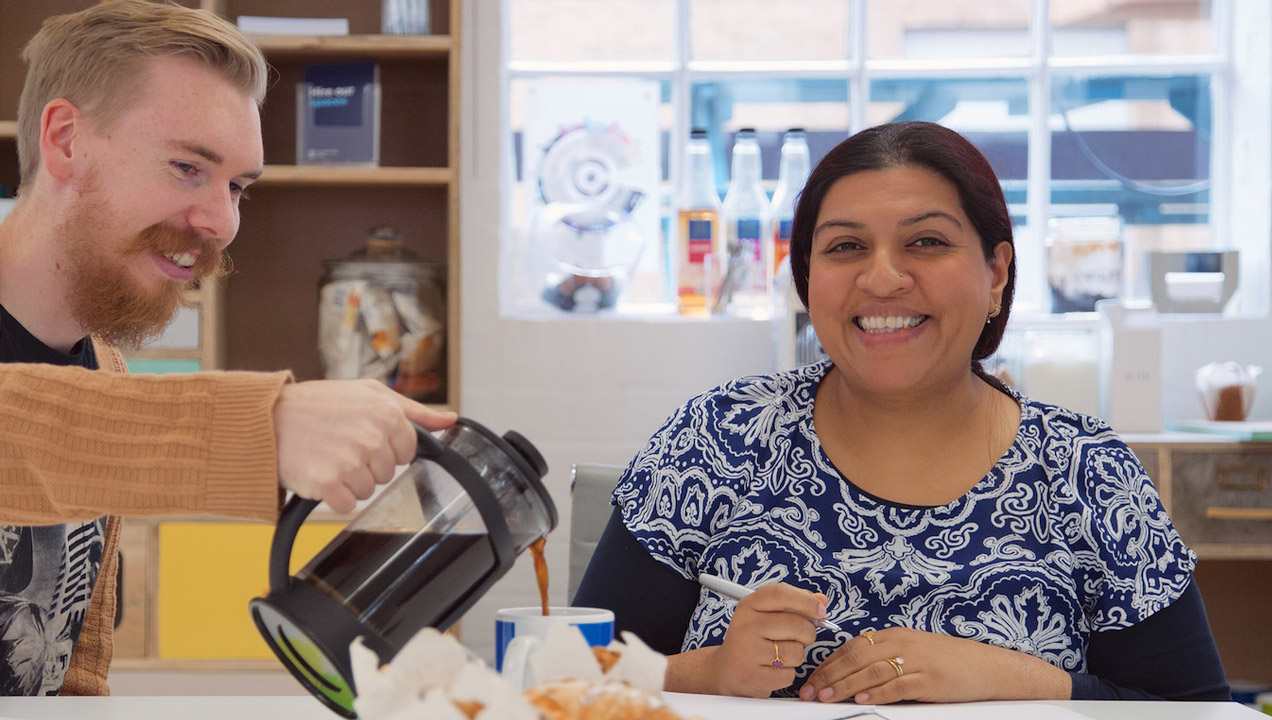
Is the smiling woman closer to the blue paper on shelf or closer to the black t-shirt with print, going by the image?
the black t-shirt with print

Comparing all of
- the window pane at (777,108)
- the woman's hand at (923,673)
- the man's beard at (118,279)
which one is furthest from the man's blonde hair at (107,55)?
the window pane at (777,108)

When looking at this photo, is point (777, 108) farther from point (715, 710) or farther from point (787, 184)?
point (715, 710)

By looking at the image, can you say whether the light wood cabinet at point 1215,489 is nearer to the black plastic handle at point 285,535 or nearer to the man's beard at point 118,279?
the man's beard at point 118,279

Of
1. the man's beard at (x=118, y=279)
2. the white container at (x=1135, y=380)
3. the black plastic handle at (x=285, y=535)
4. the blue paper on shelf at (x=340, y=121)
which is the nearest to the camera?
the black plastic handle at (x=285, y=535)

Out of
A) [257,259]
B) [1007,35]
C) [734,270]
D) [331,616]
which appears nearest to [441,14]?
[257,259]

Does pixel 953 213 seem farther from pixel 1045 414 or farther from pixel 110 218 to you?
pixel 110 218

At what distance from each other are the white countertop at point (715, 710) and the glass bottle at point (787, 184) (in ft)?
6.12

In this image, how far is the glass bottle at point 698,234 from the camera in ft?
9.51

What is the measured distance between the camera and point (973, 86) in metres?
3.19

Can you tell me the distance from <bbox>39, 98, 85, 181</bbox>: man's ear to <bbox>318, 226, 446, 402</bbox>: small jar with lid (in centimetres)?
132

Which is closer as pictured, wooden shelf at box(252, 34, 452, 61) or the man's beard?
the man's beard

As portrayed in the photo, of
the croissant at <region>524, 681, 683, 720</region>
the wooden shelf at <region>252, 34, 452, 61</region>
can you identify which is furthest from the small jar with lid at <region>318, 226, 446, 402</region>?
the croissant at <region>524, 681, 683, 720</region>

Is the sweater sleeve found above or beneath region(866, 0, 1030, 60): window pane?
beneath

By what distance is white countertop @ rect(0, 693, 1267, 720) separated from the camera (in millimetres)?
987
